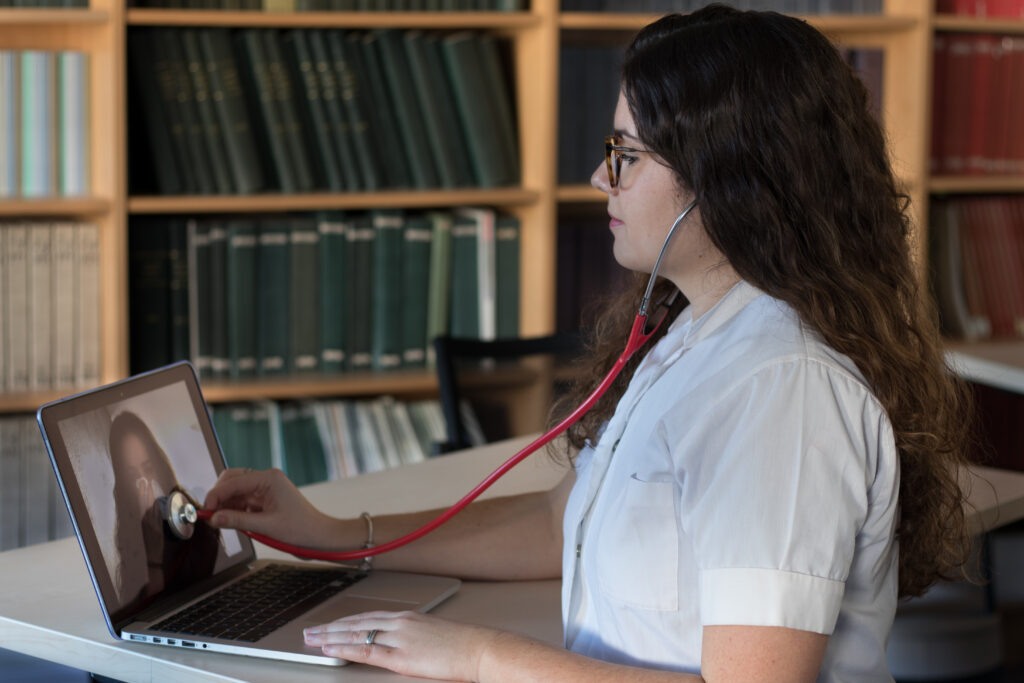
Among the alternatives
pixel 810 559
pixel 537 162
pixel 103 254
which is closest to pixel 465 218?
pixel 537 162

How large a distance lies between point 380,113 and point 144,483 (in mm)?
1846

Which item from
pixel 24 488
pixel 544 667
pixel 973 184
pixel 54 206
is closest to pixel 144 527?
pixel 544 667

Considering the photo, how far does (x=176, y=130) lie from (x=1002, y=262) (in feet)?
7.37

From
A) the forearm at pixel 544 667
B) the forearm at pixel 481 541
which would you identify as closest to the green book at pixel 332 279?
the forearm at pixel 481 541

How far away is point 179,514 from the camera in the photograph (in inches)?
53.8

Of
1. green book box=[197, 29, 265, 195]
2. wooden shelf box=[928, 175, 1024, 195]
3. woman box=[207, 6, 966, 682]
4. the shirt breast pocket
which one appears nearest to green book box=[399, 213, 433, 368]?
green book box=[197, 29, 265, 195]

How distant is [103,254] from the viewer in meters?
2.87

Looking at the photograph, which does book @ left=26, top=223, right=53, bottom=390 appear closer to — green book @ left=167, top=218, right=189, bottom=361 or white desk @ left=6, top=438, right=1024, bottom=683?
green book @ left=167, top=218, right=189, bottom=361

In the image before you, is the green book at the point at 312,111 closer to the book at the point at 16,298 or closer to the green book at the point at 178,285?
the green book at the point at 178,285

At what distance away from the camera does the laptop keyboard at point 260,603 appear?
1280 mm

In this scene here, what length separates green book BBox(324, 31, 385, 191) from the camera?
9.80 feet

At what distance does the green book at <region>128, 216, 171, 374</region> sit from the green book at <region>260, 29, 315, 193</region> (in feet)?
1.07

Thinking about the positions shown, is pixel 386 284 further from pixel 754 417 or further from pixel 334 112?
pixel 754 417

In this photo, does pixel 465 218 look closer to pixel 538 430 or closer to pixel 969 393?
pixel 538 430
